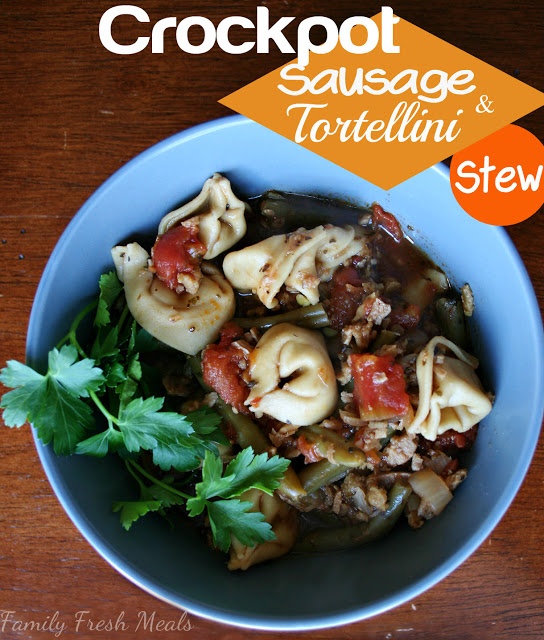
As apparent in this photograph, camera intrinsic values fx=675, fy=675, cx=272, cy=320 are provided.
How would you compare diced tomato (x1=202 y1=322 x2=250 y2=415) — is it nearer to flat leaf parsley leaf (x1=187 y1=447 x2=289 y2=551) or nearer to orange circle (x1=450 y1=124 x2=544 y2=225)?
flat leaf parsley leaf (x1=187 y1=447 x2=289 y2=551)

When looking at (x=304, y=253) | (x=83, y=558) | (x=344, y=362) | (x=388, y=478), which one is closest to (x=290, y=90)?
(x=304, y=253)

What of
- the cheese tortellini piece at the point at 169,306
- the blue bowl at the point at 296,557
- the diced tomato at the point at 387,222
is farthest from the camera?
the diced tomato at the point at 387,222

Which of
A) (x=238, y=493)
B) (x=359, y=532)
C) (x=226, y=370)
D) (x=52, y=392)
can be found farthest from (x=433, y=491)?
(x=52, y=392)

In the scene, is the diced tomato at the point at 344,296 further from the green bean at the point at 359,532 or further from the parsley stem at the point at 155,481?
the parsley stem at the point at 155,481

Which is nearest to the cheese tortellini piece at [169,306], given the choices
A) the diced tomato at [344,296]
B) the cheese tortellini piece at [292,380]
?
the cheese tortellini piece at [292,380]

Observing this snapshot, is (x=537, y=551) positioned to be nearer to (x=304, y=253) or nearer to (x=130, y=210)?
(x=304, y=253)

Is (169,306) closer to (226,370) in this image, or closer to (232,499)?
(226,370)
